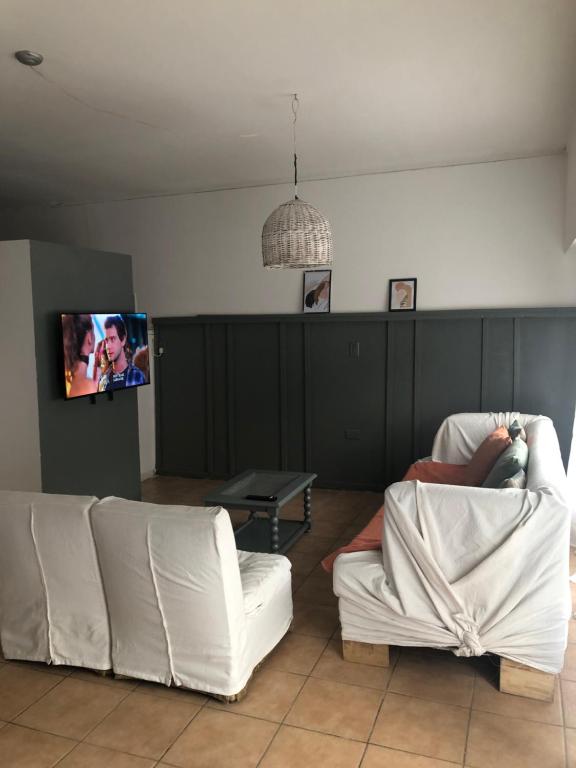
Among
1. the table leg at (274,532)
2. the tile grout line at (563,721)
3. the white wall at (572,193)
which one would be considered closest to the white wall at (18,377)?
the table leg at (274,532)

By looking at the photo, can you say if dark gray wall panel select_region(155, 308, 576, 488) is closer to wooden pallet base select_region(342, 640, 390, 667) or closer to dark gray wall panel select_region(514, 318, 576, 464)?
dark gray wall panel select_region(514, 318, 576, 464)

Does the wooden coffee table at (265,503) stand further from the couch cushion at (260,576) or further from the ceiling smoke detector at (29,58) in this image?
the ceiling smoke detector at (29,58)

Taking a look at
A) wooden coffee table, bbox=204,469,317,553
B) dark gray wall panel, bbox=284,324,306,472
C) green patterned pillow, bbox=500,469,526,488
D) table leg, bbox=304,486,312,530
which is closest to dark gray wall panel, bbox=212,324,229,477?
dark gray wall panel, bbox=284,324,306,472

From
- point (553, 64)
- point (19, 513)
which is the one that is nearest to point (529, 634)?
point (19, 513)

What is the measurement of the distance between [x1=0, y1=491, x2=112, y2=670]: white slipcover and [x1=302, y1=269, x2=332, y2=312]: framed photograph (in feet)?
11.9

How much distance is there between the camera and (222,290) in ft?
21.2

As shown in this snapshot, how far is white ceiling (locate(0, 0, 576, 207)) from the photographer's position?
2.90 m

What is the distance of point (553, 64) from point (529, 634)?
288 centimetres

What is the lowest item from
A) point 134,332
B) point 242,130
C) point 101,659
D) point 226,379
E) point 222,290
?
point 101,659

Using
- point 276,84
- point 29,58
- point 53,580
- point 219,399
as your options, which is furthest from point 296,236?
point 219,399

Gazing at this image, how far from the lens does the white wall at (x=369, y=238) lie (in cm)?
540

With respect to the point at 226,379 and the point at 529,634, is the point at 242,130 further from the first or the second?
the point at 529,634

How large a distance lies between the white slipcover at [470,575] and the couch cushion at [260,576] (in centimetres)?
32

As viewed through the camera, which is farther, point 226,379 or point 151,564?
point 226,379
